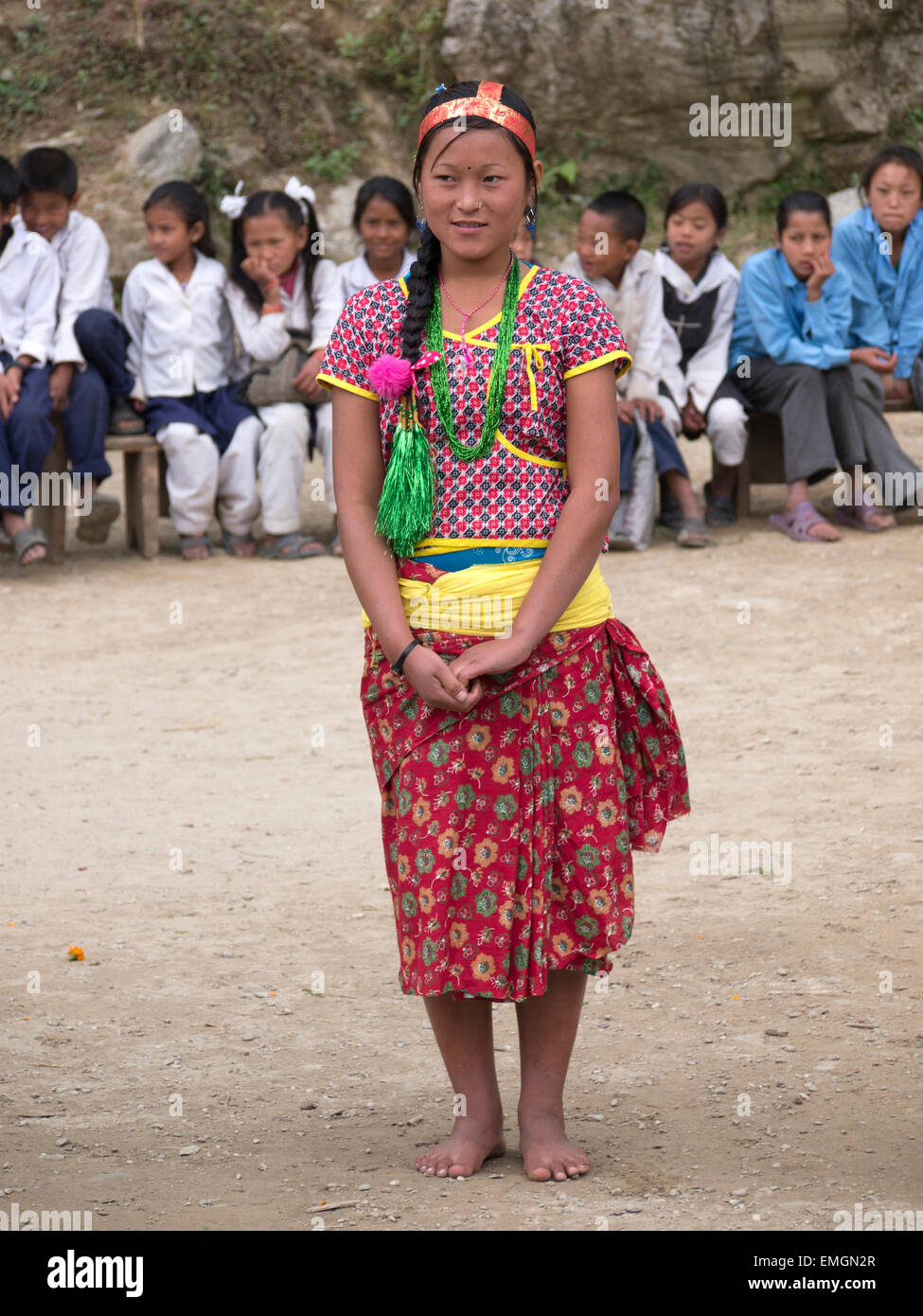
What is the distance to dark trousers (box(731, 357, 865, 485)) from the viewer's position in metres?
6.99

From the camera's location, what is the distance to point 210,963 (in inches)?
135

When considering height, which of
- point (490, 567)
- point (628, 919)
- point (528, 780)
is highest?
point (490, 567)

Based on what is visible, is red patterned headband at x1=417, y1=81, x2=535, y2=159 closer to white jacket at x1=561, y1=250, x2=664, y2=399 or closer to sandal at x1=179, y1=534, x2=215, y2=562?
white jacket at x1=561, y1=250, x2=664, y2=399

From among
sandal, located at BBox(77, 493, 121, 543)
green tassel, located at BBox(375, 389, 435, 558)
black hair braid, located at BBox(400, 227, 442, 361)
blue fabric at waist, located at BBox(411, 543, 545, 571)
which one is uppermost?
black hair braid, located at BBox(400, 227, 442, 361)

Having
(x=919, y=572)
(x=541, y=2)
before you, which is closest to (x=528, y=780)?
(x=919, y=572)

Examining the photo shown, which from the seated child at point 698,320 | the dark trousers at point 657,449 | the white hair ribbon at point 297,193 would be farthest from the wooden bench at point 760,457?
the white hair ribbon at point 297,193

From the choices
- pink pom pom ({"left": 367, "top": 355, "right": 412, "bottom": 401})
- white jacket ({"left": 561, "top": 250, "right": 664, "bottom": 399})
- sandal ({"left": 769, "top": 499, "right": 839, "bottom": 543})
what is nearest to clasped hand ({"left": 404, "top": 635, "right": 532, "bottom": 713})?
pink pom pom ({"left": 367, "top": 355, "right": 412, "bottom": 401})

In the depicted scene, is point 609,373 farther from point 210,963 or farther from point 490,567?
point 210,963

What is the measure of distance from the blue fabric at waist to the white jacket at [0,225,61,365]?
482 cm

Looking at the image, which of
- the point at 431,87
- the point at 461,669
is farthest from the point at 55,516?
the point at 431,87

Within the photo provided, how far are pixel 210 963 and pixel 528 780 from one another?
4.19ft

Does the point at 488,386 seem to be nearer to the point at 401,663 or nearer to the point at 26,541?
the point at 401,663

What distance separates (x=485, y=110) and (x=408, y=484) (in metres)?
0.56

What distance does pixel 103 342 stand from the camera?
6.92 metres
